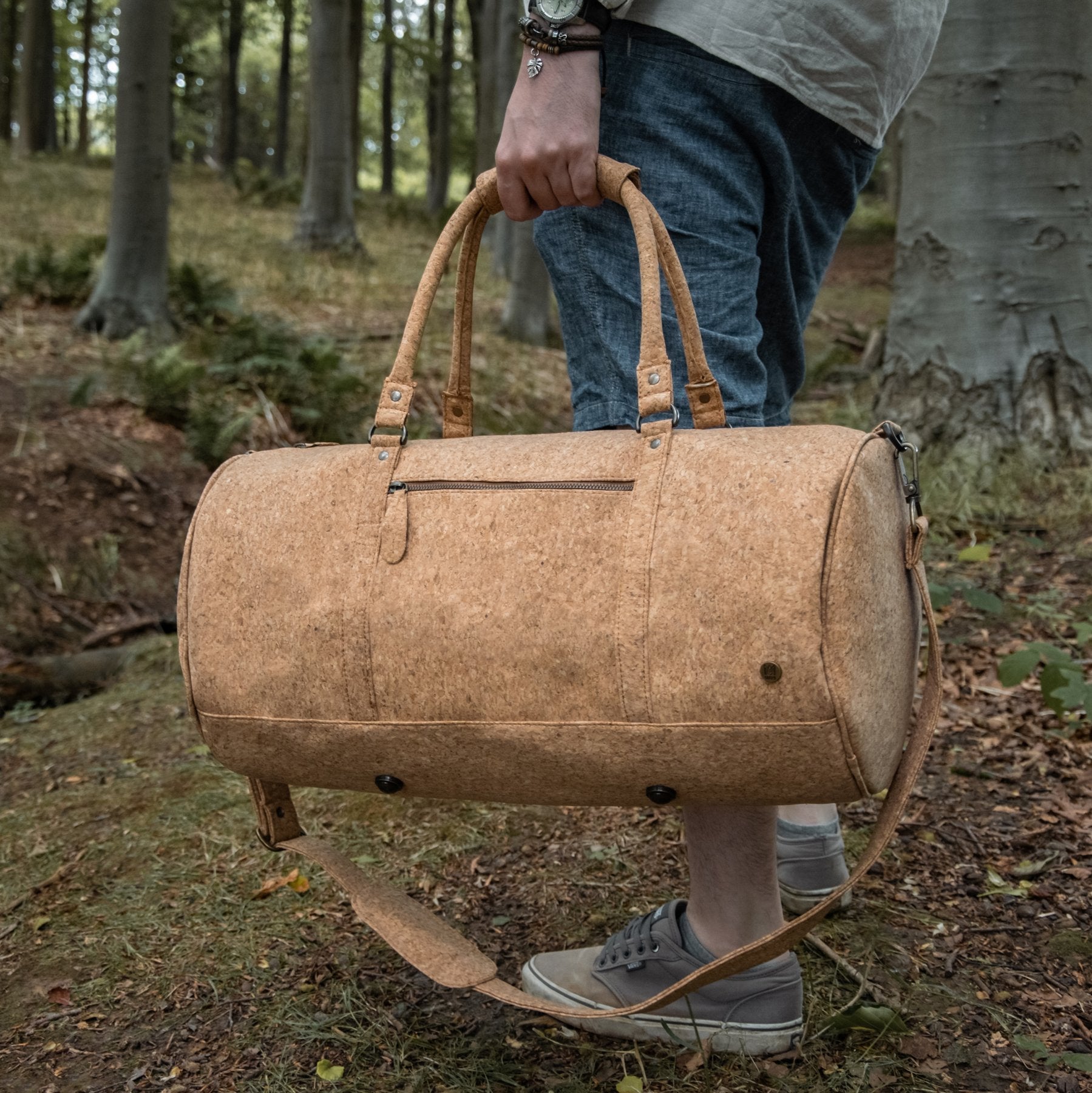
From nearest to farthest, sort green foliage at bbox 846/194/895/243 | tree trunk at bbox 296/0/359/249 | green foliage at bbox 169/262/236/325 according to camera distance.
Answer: green foliage at bbox 169/262/236/325 → tree trunk at bbox 296/0/359/249 → green foliage at bbox 846/194/895/243

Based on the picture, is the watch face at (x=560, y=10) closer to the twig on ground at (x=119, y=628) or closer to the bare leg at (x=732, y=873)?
the bare leg at (x=732, y=873)

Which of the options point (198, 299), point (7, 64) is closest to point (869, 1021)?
point (198, 299)

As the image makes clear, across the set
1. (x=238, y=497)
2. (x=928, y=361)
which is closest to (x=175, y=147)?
(x=928, y=361)

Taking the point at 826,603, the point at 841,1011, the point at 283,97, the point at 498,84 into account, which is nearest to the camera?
the point at 826,603

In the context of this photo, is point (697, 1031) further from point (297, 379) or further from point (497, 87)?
point (497, 87)

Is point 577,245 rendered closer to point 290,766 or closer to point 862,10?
point 862,10

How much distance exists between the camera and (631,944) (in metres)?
1.84

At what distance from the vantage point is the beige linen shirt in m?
1.57

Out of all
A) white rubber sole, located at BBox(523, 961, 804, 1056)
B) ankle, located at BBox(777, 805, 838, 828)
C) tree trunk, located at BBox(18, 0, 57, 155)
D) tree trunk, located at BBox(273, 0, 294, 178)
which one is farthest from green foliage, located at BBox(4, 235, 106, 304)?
tree trunk, located at BBox(273, 0, 294, 178)

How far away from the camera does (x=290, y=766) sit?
5.45 ft

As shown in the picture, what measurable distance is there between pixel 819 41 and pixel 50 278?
7052 mm

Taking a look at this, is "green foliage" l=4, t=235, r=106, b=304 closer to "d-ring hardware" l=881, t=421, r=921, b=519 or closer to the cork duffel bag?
the cork duffel bag

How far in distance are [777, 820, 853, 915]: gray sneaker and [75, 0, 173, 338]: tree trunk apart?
5995 mm

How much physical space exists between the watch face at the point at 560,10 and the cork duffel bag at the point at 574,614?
0.80ft
